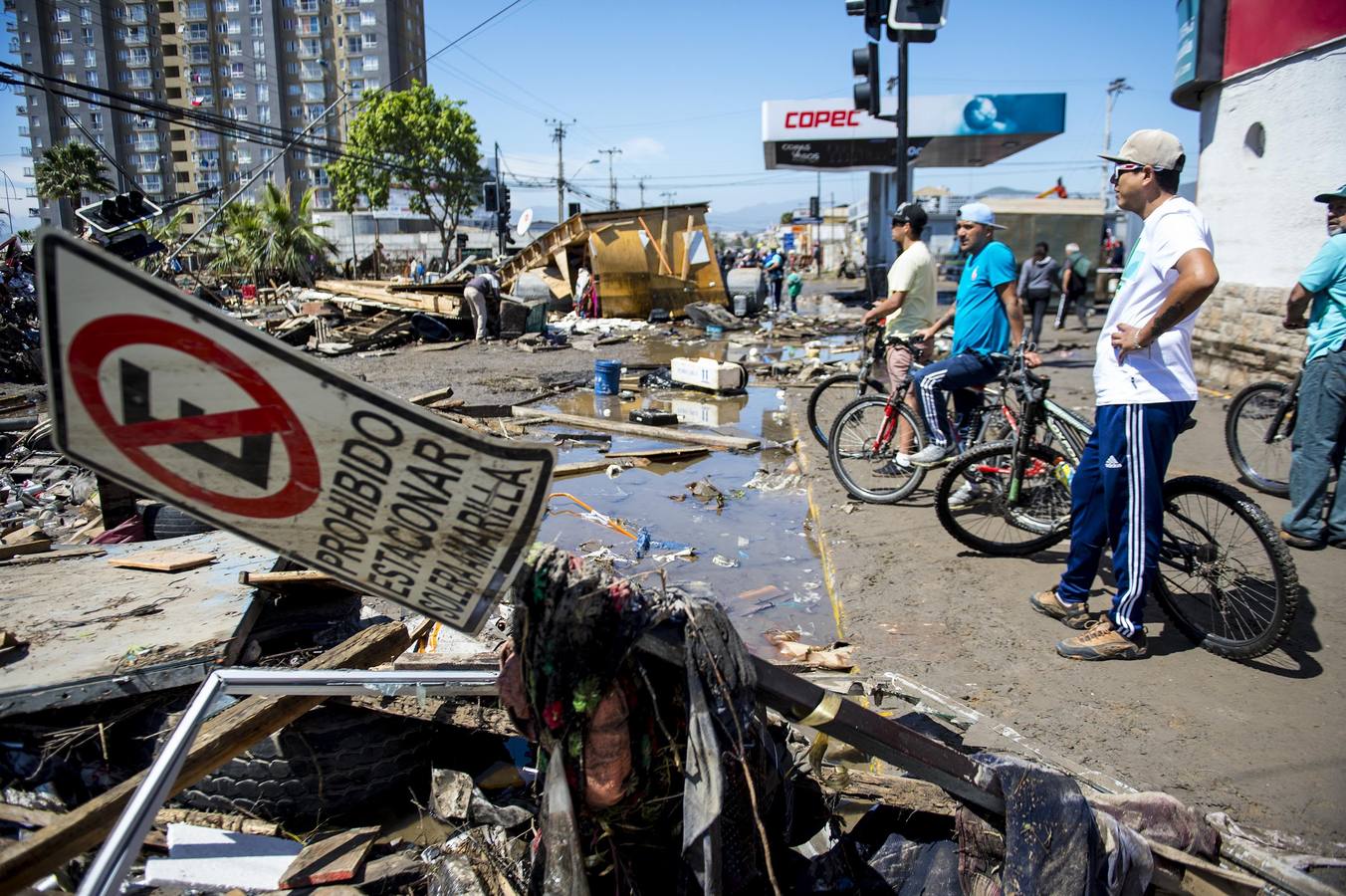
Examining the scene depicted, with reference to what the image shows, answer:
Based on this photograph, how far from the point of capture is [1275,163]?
9.21 meters

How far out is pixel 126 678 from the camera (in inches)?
107

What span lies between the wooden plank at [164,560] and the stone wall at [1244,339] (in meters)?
9.61

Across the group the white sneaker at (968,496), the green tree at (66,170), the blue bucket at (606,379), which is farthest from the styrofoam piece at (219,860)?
the green tree at (66,170)

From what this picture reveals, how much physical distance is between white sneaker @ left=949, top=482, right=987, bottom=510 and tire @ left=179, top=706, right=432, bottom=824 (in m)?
3.81

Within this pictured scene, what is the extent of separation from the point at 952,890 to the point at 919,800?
0.87ft

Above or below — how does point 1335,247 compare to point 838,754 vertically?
above

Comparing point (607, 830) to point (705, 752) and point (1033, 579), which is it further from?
point (1033, 579)

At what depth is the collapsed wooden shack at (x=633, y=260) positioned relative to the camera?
77.2 feet

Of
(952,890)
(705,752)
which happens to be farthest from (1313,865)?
(705,752)

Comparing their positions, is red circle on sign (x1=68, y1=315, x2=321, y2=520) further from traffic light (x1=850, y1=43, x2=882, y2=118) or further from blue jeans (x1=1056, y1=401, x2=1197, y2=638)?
traffic light (x1=850, y1=43, x2=882, y2=118)

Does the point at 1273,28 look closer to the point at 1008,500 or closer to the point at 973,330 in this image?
the point at 973,330

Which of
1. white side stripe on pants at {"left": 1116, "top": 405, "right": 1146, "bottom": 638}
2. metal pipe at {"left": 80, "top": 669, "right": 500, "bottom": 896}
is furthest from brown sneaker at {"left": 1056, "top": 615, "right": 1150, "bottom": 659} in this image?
metal pipe at {"left": 80, "top": 669, "right": 500, "bottom": 896}

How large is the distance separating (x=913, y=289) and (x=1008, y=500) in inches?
86.9

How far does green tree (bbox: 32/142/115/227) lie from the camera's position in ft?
140
